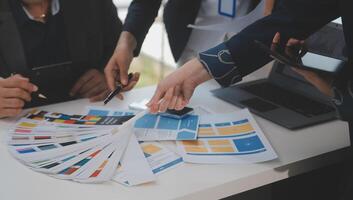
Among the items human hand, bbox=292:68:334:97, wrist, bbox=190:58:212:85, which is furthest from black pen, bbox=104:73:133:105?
human hand, bbox=292:68:334:97

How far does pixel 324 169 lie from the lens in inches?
43.8

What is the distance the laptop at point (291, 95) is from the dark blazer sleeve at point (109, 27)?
0.53 meters

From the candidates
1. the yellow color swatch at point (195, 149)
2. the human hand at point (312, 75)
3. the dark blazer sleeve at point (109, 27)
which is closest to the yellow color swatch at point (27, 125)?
the yellow color swatch at point (195, 149)

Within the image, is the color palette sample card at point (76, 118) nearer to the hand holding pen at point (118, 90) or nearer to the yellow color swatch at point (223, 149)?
the hand holding pen at point (118, 90)

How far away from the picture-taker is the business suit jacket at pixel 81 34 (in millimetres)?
1286

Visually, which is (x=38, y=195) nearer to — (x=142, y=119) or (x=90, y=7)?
(x=142, y=119)

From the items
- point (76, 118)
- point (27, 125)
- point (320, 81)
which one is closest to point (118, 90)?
point (76, 118)

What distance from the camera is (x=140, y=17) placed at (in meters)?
1.40

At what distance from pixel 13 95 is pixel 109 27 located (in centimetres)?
59

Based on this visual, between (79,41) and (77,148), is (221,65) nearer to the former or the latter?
(77,148)

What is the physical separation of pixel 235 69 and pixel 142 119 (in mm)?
318

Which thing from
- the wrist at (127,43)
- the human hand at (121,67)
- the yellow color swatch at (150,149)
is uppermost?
the wrist at (127,43)

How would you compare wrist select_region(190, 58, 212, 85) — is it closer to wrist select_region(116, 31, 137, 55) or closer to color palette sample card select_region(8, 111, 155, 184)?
color palette sample card select_region(8, 111, 155, 184)

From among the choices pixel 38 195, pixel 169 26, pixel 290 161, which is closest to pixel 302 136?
pixel 290 161
